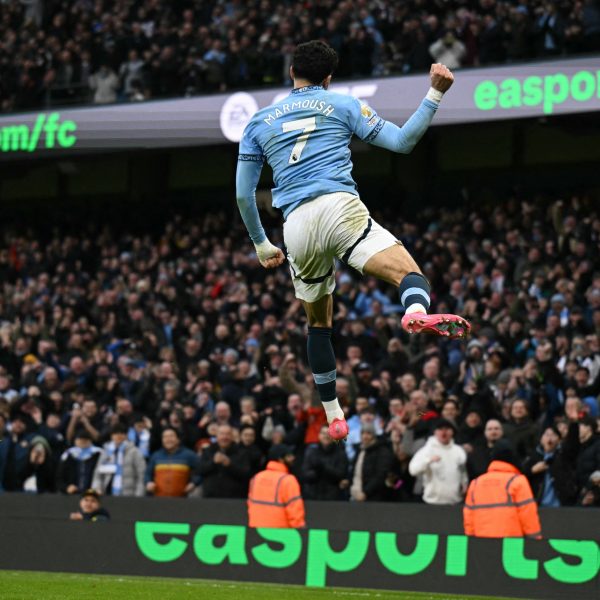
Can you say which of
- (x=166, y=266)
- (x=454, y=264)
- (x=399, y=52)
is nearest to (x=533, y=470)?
(x=454, y=264)

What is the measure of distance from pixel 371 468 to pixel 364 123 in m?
6.72

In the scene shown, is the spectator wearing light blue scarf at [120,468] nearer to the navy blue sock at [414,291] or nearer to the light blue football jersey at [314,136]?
the light blue football jersey at [314,136]

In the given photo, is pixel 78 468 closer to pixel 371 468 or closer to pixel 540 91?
pixel 371 468

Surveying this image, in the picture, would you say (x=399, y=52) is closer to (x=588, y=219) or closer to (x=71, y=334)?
(x=588, y=219)

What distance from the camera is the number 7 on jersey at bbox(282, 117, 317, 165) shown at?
7.33 meters

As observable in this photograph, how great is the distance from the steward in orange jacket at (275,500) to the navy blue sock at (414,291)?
5.54 m

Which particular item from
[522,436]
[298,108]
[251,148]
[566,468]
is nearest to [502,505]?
[566,468]

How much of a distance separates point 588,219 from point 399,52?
4380 mm

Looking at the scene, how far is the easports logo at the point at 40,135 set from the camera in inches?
920

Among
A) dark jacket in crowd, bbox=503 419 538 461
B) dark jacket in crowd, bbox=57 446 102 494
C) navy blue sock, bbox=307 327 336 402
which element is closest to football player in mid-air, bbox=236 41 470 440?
navy blue sock, bbox=307 327 336 402

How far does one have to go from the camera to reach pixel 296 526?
1257 centimetres

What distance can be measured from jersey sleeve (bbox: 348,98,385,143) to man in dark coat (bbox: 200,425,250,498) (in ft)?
23.5

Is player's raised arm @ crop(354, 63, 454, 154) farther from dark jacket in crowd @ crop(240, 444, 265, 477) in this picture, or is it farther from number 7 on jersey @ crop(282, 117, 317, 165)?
dark jacket in crowd @ crop(240, 444, 265, 477)

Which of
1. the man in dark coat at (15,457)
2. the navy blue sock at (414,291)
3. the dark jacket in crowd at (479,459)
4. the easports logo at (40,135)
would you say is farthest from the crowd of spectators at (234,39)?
the navy blue sock at (414,291)
